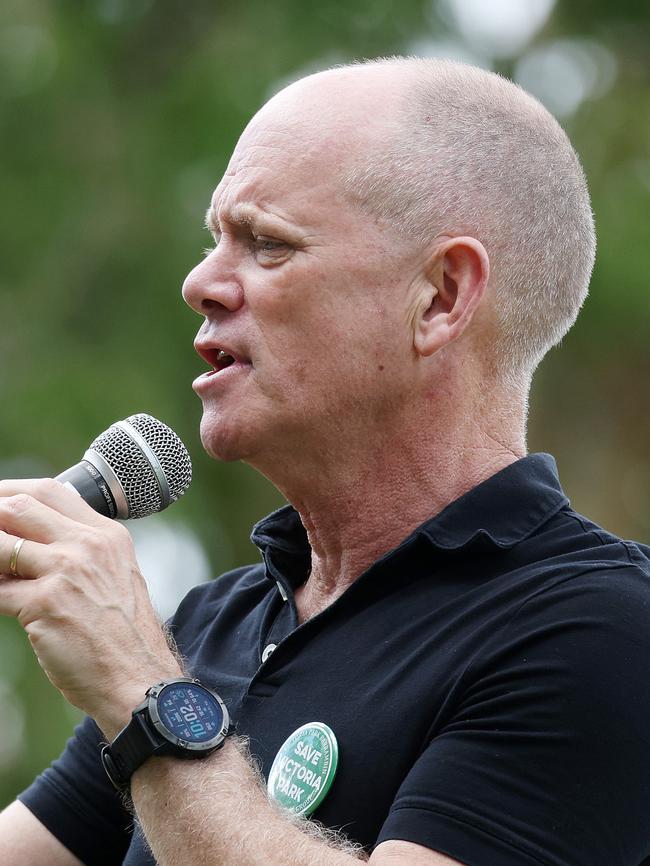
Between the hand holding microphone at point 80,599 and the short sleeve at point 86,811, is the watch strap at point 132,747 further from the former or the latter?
the short sleeve at point 86,811

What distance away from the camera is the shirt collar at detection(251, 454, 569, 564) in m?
2.47

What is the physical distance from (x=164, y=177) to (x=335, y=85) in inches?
272

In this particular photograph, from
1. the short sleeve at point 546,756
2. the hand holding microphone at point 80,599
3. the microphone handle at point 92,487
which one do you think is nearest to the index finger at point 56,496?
the hand holding microphone at point 80,599

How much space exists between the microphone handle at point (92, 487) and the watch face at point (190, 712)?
434 millimetres

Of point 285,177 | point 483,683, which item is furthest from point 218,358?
point 483,683

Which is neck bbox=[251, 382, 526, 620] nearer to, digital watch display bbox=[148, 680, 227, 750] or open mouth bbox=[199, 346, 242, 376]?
open mouth bbox=[199, 346, 242, 376]

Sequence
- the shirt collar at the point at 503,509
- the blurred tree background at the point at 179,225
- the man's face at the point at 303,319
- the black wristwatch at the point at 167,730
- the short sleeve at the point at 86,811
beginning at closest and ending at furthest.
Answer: the black wristwatch at the point at 167,730, the shirt collar at the point at 503,509, the man's face at the point at 303,319, the short sleeve at the point at 86,811, the blurred tree background at the point at 179,225

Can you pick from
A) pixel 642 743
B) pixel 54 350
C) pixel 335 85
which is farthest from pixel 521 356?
pixel 54 350

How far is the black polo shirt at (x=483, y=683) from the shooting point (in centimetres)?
203

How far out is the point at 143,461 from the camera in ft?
8.32

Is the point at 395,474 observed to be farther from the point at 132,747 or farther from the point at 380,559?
the point at 132,747

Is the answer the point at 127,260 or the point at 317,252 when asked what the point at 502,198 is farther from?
the point at 127,260

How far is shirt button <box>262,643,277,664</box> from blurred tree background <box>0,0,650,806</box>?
5899 mm

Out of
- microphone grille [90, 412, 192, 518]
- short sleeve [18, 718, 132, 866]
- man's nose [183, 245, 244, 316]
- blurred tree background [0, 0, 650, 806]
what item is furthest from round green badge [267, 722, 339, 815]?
Result: blurred tree background [0, 0, 650, 806]
